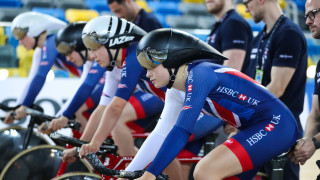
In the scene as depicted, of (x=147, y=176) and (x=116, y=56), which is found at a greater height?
(x=116, y=56)

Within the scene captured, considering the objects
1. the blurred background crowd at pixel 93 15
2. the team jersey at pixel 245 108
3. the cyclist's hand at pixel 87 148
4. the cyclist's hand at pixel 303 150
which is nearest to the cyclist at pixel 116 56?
the cyclist's hand at pixel 87 148

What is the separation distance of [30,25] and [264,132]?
3.04m

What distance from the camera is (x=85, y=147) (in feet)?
10.2

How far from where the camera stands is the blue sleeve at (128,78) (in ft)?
10.7

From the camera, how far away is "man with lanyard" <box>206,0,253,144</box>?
13.7 ft

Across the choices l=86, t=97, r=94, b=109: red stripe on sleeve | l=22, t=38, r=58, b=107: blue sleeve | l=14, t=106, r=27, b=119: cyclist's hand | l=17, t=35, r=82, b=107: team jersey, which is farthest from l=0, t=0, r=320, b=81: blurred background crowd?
l=86, t=97, r=94, b=109: red stripe on sleeve

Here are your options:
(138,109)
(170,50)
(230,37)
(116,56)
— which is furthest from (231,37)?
A: (170,50)

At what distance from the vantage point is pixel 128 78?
10.7 feet

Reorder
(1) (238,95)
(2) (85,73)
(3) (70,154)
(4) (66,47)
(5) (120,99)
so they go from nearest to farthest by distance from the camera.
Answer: (1) (238,95) → (5) (120,99) → (3) (70,154) → (4) (66,47) → (2) (85,73)

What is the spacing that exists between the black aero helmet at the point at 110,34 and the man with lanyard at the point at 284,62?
0.96 meters

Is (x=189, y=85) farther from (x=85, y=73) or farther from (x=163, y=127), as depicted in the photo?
(x=85, y=73)

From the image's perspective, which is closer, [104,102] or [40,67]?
[104,102]

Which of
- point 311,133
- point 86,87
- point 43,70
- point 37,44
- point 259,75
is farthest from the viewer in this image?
point 37,44

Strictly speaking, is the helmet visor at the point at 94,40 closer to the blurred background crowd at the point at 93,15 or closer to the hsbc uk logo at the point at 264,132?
the hsbc uk logo at the point at 264,132
